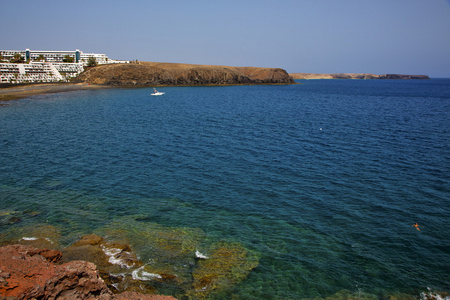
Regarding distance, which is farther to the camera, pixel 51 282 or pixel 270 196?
pixel 270 196

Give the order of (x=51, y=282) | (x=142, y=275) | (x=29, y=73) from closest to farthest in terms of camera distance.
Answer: (x=51, y=282), (x=142, y=275), (x=29, y=73)

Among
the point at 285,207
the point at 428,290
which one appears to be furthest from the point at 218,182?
the point at 428,290

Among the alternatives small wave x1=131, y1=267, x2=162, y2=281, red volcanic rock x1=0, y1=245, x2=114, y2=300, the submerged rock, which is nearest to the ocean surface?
the submerged rock

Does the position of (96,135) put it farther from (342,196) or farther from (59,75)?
(59,75)

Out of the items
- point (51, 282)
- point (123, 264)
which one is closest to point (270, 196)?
point (123, 264)

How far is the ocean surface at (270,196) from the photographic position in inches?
650

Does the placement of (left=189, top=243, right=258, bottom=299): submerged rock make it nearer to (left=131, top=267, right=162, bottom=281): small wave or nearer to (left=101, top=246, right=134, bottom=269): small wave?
(left=131, top=267, right=162, bottom=281): small wave

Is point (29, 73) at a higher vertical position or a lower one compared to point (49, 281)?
higher

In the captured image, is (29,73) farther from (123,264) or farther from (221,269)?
(221,269)

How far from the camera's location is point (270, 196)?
25391 mm

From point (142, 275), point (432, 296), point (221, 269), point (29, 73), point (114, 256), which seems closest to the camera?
point (432, 296)

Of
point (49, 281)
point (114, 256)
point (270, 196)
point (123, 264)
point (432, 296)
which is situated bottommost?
point (432, 296)

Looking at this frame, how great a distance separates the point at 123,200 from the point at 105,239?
20.6 ft

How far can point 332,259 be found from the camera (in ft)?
56.5
